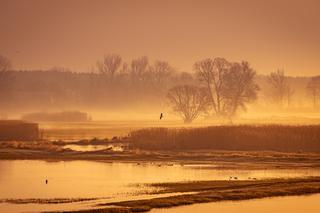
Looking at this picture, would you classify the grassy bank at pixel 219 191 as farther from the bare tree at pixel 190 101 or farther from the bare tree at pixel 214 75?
the bare tree at pixel 214 75

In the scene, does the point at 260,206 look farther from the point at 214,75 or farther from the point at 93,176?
the point at 214,75

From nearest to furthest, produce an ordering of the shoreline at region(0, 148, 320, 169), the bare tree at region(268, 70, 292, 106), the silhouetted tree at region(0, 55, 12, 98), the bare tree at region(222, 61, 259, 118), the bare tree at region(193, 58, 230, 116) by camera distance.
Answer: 1. the shoreline at region(0, 148, 320, 169)
2. the bare tree at region(222, 61, 259, 118)
3. the bare tree at region(193, 58, 230, 116)
4. the silhouetted tree at region(0, 55, 12, 98)
5. the bare tree at region(268, 70, 292, 106)

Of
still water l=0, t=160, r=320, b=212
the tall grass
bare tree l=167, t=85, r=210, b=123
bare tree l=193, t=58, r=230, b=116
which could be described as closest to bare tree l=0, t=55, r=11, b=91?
bare tree l=193, t=58, r=230, b=116

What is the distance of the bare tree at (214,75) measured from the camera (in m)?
122

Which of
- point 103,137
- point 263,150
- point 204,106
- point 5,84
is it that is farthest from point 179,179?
point 5,84

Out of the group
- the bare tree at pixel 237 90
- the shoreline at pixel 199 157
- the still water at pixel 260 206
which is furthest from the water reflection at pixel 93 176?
the bare tree at pixel 237 90

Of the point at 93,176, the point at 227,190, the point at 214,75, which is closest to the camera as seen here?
the point at 227,190

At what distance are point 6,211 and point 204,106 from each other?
77.2m

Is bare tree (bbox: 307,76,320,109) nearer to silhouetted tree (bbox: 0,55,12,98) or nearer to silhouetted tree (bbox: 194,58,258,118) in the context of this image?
silhouetted tree (bbox: 194,58,258,118)

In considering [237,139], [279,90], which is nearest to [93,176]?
[237,139]

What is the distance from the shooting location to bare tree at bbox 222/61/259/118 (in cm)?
11769

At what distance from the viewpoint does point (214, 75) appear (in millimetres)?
129000

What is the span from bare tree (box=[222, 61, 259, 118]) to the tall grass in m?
45.1

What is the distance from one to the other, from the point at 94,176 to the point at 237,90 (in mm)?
68909
